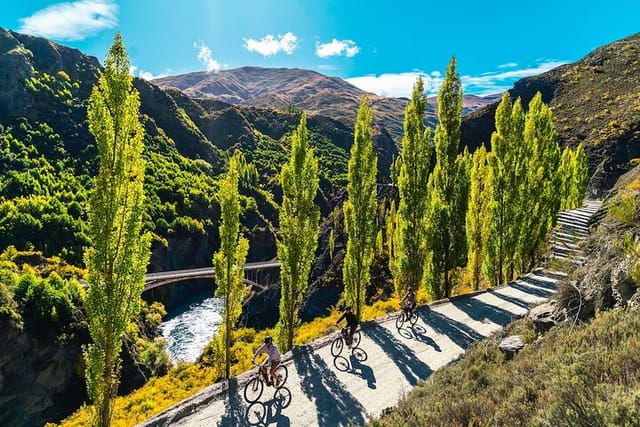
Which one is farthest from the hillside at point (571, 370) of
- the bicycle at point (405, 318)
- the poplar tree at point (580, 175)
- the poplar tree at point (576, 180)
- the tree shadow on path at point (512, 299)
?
the poplar tree at point (580, 175)

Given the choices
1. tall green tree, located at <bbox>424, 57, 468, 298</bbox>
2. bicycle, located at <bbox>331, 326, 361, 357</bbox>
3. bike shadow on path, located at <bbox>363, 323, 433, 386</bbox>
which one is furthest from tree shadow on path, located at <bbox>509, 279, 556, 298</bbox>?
bicycle, located at <bbox>331, 326, 361, 357</bbox>

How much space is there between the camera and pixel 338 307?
129ft

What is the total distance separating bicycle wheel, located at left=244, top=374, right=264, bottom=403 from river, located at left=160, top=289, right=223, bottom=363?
107ft

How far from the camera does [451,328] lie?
17656 millimetres

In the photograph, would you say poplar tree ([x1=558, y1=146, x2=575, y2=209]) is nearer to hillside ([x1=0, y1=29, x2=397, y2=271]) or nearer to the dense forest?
the dense forest

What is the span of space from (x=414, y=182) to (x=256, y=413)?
621 inches

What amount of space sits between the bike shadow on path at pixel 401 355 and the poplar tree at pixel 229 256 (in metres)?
7.31

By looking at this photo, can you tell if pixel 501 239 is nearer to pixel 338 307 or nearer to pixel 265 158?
Answer: pixel 338 307

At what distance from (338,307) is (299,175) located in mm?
23582

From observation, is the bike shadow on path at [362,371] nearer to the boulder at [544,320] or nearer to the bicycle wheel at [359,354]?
the bicycle wheel at [359,354]

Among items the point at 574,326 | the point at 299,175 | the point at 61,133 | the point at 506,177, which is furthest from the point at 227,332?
the point at 61,133

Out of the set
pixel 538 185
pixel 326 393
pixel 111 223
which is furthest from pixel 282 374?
pixel 538 185

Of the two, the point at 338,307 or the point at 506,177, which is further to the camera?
the point at 338,307

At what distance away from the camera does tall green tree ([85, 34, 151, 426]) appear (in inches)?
481
